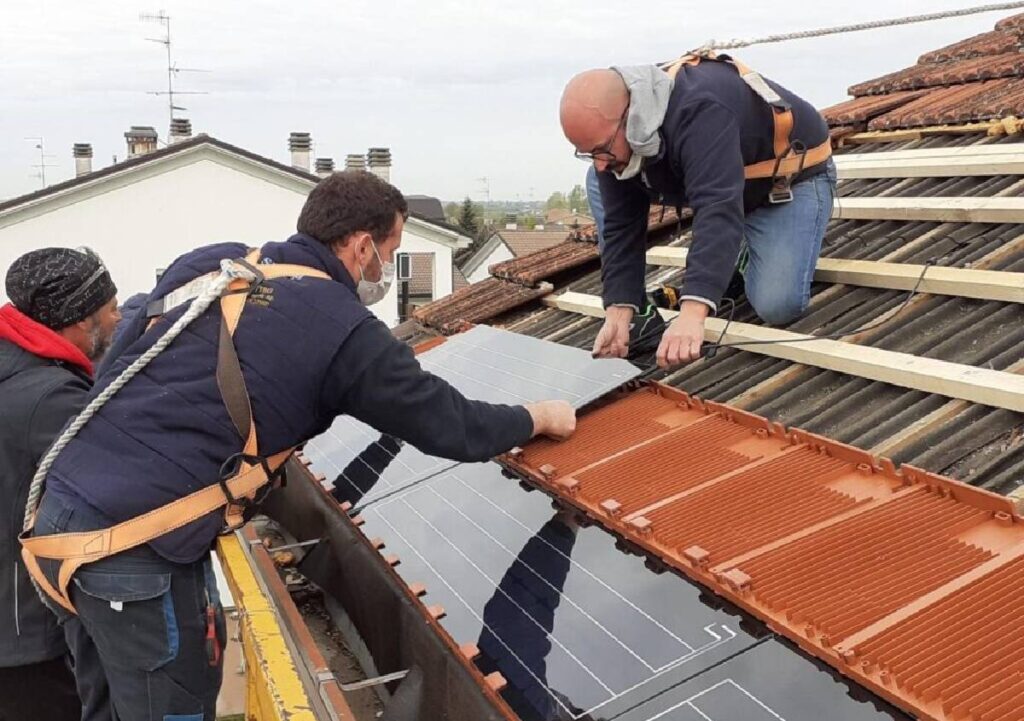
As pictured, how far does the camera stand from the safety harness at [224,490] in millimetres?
3014

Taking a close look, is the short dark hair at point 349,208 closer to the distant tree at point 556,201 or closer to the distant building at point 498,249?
the distant building at point 498,249

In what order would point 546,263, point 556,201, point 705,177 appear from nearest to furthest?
point 705,177 → point 546,263 → point 556,201

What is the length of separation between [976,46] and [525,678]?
772 cm

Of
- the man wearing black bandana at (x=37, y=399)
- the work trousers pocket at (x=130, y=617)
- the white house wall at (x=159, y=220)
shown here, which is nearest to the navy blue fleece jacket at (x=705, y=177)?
the work trousers pocket at (x=130, y=617)

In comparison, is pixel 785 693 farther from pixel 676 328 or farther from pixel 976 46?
pixel 976 46

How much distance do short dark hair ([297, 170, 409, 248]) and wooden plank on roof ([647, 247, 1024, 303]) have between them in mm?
2452

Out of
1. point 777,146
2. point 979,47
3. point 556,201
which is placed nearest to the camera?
point 777,146

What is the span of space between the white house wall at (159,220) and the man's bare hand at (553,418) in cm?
2249

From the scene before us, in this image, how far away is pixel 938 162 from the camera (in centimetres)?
554

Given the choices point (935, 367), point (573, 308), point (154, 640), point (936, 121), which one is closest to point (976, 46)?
point (936, 121)

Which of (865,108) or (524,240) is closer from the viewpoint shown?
(865,108)

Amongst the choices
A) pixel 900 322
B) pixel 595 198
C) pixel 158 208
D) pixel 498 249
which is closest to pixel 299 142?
pixel 158 208

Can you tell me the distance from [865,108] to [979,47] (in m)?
1.62

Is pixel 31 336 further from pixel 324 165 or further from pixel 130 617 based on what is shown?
pixel 324 165
